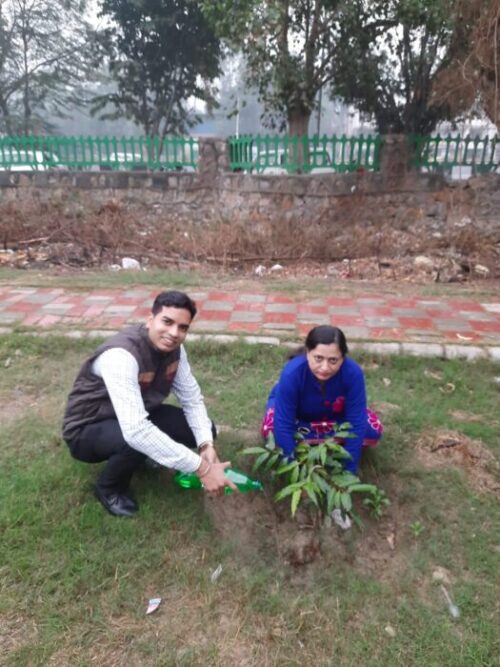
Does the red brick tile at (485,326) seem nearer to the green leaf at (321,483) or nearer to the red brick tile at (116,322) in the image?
the green leaf at (321,483)

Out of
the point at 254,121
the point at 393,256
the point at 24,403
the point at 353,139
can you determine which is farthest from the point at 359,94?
the point at 254,121

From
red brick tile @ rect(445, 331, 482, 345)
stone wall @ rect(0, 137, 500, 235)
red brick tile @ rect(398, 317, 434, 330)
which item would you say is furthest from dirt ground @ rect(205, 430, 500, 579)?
stone wall @ rect(0, 137, 500, 235)

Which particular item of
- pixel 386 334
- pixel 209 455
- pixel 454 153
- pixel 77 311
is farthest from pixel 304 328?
pixel 454 153

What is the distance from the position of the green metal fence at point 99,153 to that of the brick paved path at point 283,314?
492cm

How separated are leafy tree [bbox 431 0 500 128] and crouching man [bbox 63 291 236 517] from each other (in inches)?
233

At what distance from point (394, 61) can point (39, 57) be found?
10.8 metres

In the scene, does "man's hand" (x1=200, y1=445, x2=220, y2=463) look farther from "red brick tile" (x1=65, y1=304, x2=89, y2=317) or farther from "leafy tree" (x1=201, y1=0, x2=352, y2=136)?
"leafy tree" (x1=201, y1=0, x2=352, y2=136)

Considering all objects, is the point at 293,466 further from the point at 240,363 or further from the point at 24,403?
the point at 24,403

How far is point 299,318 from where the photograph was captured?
14.4ft

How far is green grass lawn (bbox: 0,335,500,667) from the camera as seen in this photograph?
5.71 ft

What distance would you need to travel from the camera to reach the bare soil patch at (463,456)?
249 centimetres

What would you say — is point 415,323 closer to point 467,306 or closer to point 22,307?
point 467,306

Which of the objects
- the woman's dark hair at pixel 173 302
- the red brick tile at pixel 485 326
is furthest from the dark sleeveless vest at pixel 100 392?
the red brick tile at pixel 485 326

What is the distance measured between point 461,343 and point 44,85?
1644cm
